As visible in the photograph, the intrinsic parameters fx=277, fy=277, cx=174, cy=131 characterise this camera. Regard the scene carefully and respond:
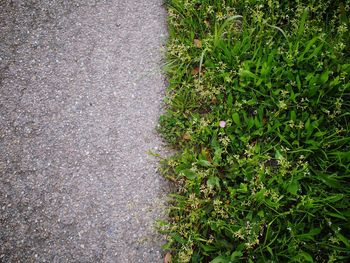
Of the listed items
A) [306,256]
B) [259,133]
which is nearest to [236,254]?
[306,256]

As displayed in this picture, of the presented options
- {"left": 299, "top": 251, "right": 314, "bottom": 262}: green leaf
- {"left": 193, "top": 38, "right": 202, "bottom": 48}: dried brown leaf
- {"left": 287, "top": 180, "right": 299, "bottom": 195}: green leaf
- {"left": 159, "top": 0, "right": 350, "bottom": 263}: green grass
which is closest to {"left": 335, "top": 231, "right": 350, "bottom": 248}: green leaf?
{"left": 159, "top": 0, "right": 350, "bottom": 263}: green grass

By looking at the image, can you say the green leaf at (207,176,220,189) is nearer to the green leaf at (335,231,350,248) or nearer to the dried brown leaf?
the green leaf at (335,231,350,248)

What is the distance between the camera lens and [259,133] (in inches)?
85.8

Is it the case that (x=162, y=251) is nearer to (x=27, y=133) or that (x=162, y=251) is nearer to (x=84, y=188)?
(x=84, y=188)

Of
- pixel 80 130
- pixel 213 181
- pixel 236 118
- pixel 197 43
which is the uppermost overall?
pixel 197 43

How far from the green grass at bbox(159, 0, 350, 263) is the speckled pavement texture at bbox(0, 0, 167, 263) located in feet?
0.76

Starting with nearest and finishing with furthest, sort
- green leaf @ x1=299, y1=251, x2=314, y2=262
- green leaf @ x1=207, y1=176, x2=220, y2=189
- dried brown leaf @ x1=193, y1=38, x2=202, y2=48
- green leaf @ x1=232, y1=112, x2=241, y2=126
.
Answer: green leaf @ x1=299, y1=251, x2=314, y2=262 < green leaf @ x1=207, y1=176, x2=220, y2=189 < green leaf @ x1=232, y1=112, x2=241, y2=126 < dried brown leaf @ x1=193, y1=38, x2=202, y2=48

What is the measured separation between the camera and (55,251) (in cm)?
206

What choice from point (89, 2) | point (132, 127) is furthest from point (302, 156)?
point (89, 2)

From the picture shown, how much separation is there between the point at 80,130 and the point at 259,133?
1.53 m

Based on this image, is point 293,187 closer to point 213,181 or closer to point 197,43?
point 213,181

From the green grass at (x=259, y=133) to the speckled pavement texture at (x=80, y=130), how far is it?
0.23 meters

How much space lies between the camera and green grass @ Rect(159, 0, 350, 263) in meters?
1.91

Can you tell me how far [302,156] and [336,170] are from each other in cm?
36
